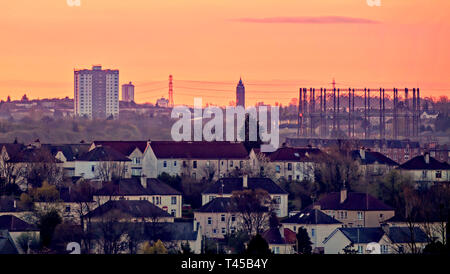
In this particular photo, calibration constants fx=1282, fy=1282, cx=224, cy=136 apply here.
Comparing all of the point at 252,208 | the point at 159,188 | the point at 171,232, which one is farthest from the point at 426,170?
the point at 171,232

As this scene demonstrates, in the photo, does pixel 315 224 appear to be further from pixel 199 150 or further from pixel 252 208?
pixel 199 150

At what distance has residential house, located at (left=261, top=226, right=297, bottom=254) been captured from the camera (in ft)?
145

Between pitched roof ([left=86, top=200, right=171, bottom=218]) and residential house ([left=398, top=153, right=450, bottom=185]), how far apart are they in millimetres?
17384

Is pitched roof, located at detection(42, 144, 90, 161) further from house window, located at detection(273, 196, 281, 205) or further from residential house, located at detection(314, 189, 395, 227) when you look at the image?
residential house, located at detection(314, 189, 395, 227)

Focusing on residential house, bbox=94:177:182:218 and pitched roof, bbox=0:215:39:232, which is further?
residential house, bbox=94:177:182:218

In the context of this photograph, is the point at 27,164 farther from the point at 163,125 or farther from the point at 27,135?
the point at 163,125

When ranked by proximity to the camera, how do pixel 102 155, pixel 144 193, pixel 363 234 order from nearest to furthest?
pixel 363 234
pixel 144 193
pixel 102 155

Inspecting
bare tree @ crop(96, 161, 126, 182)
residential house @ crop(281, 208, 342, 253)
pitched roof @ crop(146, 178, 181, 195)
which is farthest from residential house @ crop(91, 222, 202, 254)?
bare tree @ crop(96, 161, 126, 182)

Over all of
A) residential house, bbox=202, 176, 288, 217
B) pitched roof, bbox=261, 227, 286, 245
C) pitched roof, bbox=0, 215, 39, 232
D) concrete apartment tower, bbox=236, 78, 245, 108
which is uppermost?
concrete apartment tower, bbox=236, 78, 245, 108

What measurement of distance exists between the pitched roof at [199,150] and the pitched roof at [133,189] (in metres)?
9.66

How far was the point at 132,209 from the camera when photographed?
52.0 m

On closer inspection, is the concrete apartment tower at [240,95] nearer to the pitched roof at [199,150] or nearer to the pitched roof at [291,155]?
the pitched roof at [199,150]

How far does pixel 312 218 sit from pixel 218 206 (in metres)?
5.15
